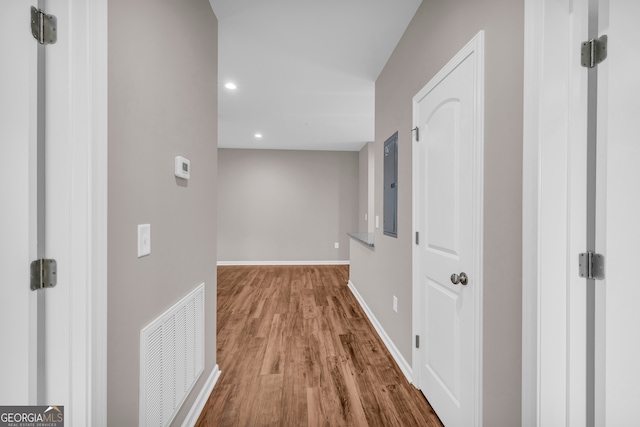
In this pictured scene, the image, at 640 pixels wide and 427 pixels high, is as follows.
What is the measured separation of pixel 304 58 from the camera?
255cm

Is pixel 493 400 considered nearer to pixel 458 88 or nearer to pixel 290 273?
pixel 458 88

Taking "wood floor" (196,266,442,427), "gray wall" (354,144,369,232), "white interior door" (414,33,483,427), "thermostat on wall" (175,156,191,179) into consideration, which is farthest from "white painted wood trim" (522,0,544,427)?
"gray wall" (354,144,369,232)

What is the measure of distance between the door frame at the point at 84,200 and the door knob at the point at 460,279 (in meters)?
1.46

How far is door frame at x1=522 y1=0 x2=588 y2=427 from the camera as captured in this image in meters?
0.89

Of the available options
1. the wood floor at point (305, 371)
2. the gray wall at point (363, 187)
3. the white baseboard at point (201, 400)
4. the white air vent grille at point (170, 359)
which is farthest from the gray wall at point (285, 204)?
the white air vent grille at point (170, 359)

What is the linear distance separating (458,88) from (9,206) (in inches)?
70.7

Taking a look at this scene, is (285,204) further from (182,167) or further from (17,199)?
(17,199)

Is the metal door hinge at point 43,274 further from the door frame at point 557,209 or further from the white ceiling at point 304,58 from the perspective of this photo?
the white ceiling at point 304,58

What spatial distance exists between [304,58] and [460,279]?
2305 mm

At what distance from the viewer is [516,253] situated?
1.04m

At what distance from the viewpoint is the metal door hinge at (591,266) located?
86cm

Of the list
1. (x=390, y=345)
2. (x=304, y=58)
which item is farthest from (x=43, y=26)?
(x=390, y=345)

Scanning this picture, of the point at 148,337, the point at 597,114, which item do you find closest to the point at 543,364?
the point at 597,114

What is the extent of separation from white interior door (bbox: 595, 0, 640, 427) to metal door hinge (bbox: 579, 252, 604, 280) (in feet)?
0.05
